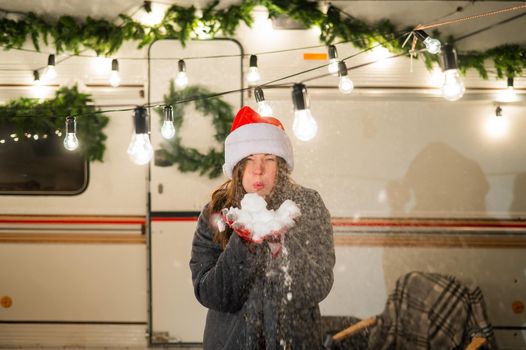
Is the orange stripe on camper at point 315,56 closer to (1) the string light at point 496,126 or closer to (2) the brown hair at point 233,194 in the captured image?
(1) the string light at point 496,126

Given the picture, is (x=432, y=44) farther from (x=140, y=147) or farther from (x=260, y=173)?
(x=140, y=147)

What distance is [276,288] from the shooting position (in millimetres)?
2254

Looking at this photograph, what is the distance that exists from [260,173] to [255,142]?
Result: 232mm

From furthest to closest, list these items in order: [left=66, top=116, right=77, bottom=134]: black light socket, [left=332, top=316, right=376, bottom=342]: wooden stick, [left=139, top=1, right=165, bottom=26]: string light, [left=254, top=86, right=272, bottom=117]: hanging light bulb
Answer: [left=139, top=1, right=165, bottom=26]: string light, [left=332, top=316, right=376, bottom=342]: wooden stick, [left=254, top=86, right=272, bottom=117]: hanging light bulb, [left=66, top=116, right=77, bottom=134]: black light socket

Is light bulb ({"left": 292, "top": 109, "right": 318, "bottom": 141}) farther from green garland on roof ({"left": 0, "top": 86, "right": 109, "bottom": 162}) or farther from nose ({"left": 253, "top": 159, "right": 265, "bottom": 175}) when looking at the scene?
green garland on roof ({"left": 0, "top": 86, "right": 109, "bottom": 162})

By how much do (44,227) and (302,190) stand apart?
3.18 m

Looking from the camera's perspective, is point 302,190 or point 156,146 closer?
point 302,190

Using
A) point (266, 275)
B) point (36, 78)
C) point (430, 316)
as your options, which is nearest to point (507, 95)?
point (430, 316)

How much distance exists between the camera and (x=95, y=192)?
4402 mm

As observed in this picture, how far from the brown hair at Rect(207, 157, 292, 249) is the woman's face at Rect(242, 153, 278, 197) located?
0.04 meters

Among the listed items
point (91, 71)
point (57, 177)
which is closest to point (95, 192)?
point (57, 177)

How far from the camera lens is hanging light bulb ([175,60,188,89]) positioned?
4.01 m

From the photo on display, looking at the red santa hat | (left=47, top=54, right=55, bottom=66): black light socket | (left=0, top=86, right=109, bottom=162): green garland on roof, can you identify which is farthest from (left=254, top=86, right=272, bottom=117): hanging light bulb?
(left=47, top=54, right=55, bottom=66): black light socket

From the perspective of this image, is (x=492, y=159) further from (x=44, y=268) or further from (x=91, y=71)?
(x=44, y=268)
